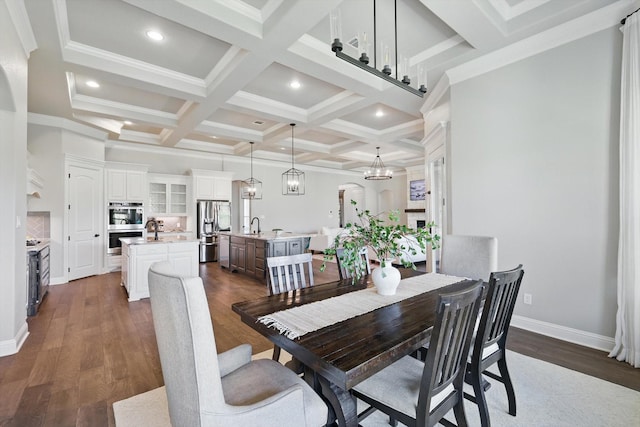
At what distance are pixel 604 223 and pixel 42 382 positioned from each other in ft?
16.0

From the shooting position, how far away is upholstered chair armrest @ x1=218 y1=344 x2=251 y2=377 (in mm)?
1505

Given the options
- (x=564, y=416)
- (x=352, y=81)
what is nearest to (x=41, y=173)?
(x=352, y=81)

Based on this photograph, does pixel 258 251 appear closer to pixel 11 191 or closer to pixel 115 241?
pixel 115 241

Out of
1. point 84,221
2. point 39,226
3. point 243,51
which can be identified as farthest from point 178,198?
point 243,51

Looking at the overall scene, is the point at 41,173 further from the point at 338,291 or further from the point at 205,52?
the point at 338,291

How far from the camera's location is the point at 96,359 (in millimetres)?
2643

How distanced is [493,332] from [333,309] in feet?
3.20

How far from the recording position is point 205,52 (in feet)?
11.6

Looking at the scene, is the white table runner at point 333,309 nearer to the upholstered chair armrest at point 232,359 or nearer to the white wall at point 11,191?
the upholstered chair armrest at point 232,359

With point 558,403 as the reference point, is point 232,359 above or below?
above

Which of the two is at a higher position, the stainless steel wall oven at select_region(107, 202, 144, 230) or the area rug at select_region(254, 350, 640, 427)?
the stainless steel wall oven at select_region(107, 202, 144, 230)

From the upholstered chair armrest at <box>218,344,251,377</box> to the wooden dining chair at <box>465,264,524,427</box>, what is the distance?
49.8 inches

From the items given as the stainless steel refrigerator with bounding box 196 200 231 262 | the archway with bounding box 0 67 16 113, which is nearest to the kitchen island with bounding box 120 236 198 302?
the archway with bounding box 0 67 16 113

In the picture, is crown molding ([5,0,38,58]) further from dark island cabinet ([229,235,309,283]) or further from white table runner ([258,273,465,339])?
dark island cabinet ([229,235,309,283])
